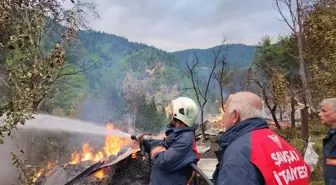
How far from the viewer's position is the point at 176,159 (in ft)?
10.5

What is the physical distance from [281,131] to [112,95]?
15806mm

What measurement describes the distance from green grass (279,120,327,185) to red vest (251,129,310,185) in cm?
620

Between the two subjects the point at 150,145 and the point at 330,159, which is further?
the point at 330,159

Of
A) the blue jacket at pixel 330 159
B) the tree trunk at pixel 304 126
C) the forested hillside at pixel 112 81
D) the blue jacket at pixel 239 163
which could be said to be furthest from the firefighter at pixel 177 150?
the forested hillside at pixel 112 81

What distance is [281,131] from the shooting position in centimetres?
1516

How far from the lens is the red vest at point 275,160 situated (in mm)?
1934

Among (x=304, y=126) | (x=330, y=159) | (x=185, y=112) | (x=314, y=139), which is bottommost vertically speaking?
(x=314, y=139)

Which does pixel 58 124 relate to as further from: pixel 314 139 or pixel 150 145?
pixel 314 139

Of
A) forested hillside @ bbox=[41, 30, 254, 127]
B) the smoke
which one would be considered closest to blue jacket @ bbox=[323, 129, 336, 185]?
the smoke

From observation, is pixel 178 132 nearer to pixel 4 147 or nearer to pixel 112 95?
pixel 4 147

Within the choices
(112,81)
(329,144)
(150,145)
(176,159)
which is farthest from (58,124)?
(112,81)

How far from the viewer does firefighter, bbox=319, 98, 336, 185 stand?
3834 mm

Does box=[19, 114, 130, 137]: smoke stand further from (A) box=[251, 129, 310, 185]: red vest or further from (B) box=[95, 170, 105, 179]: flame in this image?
(A) box=[251, 129, 310, 185]: red vest

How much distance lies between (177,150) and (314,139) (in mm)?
11954
